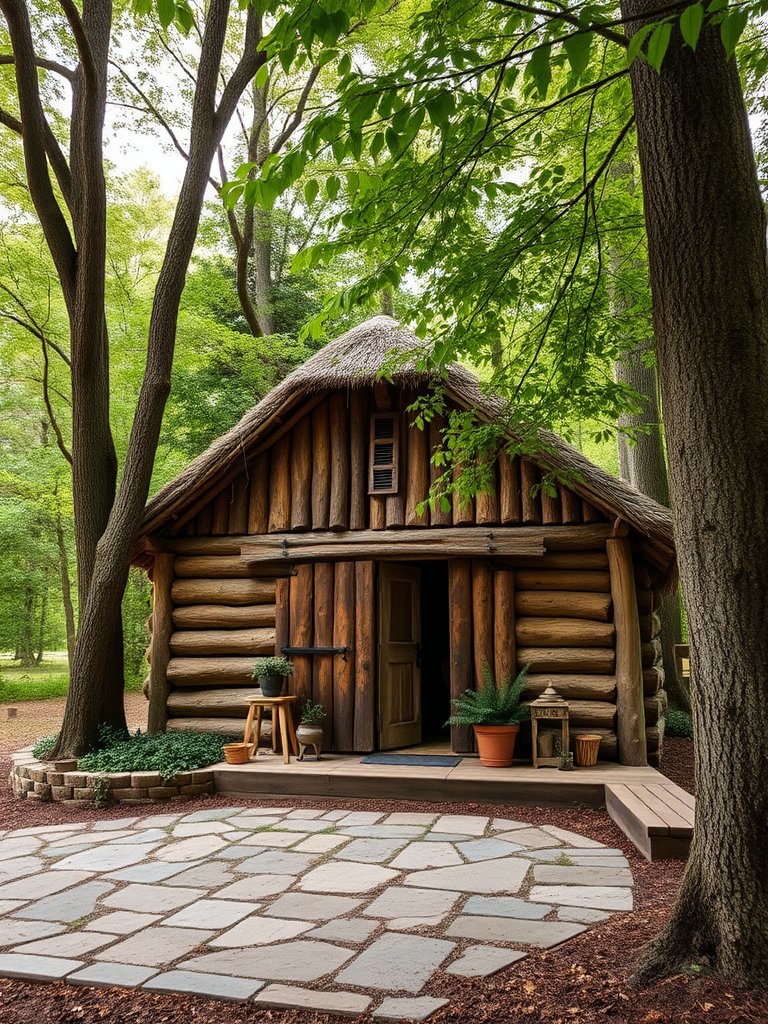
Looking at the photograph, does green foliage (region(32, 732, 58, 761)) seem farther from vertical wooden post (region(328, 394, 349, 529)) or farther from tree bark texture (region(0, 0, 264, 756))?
vertical wooden post (region(328, 394, 349, 529))

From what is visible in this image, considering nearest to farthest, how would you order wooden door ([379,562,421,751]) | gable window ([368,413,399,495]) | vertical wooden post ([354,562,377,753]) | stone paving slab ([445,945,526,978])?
1. stone paving slab ([445,945,526,978])
2. vertical wooden post ([354,562,377,753])
3. wooden door ([379,562,421,751])
4. gable window ([368,413,399,495])

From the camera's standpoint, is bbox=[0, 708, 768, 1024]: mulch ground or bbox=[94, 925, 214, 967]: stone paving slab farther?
bbox=[94, 925, 214, 967]: stone paving slab

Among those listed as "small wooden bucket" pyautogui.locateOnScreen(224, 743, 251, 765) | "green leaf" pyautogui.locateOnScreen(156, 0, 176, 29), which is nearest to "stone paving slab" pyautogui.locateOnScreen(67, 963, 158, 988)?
"green leaf" pyautogui.locateOnScreen(156, 0, 176, 29)

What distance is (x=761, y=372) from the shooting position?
128 inches

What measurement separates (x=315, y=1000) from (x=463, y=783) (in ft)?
13.5

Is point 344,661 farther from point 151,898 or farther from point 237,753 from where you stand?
point 151,898

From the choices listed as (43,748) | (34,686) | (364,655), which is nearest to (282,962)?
(364,655)

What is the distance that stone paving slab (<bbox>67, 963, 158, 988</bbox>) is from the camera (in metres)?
3.50

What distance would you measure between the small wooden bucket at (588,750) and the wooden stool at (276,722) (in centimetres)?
309

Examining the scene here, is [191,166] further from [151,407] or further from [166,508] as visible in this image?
[166,508]

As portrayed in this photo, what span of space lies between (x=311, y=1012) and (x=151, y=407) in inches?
270

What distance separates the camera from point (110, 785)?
24.8ft

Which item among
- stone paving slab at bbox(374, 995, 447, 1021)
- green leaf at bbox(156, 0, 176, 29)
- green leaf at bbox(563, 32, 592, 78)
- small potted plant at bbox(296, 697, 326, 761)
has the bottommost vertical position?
stone paving slab at bbox(374, 995, 447, 1021)

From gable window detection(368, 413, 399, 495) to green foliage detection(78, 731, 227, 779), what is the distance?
346 cm
